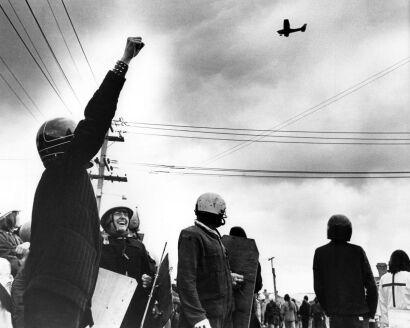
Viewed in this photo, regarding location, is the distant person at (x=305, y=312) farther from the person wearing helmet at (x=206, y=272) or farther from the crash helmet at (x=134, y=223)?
the person wearing helmet at (x=206, y=272)

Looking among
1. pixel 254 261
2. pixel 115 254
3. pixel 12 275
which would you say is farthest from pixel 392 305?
pixel 12 275

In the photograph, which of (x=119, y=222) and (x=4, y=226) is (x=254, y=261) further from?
(x=4, y=226)

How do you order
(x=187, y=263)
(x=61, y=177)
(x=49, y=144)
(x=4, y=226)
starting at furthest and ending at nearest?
1. (x=4, y=226)
2. (x=187, y=263)
3. (x=49, y=144)
4. (x=61, y=177)

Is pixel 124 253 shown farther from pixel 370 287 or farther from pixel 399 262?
pixel 399 262

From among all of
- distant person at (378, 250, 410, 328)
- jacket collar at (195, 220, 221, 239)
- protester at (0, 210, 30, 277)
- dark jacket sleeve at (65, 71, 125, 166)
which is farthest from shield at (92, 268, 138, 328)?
distant person at (378, 250, 410, 328)

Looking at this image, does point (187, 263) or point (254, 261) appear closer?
point (187, 263)

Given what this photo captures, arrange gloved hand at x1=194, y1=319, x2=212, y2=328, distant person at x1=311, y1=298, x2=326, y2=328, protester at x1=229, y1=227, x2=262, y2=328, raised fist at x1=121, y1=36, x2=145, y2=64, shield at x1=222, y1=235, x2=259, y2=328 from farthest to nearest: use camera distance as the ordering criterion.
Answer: distant person at x1=311, y1=298, x2=326, y2=328
protester at x1=229, y1=227, x2=262, y2=328
shield at x1=222, y1=235, x2=259, y2=328
gloved hand at x1=194, y1=319, x2=212, y2=328
raised fist at x1=121, y1=36, x2=145, y2=64

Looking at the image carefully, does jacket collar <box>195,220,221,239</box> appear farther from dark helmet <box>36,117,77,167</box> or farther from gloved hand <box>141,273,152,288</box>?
gloved hand <box>141,273,152,288</box>

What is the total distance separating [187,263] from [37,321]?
2.06m

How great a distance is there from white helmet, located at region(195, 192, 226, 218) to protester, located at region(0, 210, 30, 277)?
2370mm

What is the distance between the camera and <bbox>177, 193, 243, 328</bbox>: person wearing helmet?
4094 millimetres

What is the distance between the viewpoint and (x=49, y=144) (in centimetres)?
266

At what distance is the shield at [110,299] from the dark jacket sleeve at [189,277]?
1.50 feet

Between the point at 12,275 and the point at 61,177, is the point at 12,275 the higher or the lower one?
the lower one
